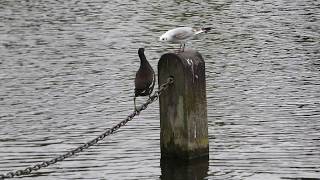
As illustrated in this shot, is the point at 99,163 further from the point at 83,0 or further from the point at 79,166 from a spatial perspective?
the point at 83,0

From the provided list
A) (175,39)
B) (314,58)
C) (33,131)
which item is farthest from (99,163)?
(314,58)

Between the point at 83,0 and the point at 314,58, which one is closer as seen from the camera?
the point at 314,58

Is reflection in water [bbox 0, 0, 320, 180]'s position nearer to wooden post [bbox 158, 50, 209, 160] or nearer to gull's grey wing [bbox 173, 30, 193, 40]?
wooden post [bbox 158, 50, 209, 160]

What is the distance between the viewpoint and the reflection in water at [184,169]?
10.4m

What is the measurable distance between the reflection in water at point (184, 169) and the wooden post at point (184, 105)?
0.08 m

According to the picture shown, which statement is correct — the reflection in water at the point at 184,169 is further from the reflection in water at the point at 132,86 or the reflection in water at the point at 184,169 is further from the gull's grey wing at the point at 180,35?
the gull's grey wing at the point at 180,35

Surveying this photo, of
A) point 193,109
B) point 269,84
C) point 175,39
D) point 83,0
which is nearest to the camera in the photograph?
point 193,109

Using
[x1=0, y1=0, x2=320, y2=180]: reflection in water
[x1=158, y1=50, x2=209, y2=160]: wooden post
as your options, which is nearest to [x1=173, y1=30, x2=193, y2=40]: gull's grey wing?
[x1=158, y1=50, x2=209, y2=160]: wooden post

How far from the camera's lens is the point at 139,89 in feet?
35.0

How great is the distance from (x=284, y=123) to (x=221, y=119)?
1.15m

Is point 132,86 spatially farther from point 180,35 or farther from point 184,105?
point 184,105

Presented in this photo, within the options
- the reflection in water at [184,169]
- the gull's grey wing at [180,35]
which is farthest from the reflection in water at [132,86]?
the gull's grey wing at [180,35]

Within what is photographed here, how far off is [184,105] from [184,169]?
31.8 inches

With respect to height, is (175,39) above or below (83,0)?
above
